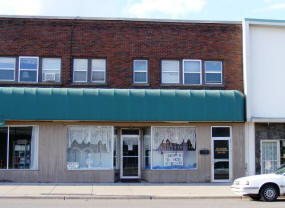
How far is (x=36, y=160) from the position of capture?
20734 millimetres

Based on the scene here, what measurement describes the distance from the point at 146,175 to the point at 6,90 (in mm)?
7399

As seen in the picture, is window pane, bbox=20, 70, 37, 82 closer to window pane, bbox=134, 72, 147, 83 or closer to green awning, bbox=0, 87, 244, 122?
green awning, bbox=0, 87, 244, 122

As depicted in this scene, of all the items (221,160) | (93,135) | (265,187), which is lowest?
(265,187)

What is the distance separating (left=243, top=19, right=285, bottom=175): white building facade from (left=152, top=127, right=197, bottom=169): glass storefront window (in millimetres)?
2618

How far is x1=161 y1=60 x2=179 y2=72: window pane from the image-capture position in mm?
22250

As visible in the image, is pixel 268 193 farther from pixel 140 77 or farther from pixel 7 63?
pixel 7 63

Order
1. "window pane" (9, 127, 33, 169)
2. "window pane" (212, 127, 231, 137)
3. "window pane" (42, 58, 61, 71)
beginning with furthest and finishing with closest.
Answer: "window pane" (212, 127, 231, 137) → "window pane" (42, 58, 61, 71) → "window pane" (9, 127, 33, 169)

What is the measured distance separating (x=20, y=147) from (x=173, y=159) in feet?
23.2

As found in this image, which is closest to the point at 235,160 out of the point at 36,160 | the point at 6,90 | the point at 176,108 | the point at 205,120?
the point at 205,120

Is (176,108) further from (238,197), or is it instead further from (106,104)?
(238,197)

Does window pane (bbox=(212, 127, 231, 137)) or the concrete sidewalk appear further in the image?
window pane (bbox=(212, 127, 231, 137))

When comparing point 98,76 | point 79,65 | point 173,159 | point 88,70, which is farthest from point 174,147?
point 79,65

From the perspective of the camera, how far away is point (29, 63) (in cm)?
2162
